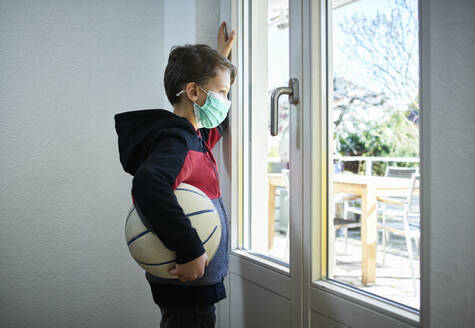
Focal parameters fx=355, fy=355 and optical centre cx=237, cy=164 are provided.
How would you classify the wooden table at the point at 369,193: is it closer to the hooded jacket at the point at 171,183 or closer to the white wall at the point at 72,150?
the hooded jacket at the point at 171,183

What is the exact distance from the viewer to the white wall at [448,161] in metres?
0.73

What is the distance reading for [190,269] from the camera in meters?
0.98

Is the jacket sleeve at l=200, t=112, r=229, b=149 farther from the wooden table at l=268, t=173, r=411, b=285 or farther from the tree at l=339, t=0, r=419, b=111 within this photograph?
the tree at l=339, t=0, r=419, b=111

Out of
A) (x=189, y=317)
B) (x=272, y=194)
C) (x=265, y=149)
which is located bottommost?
(x=189, y=317)

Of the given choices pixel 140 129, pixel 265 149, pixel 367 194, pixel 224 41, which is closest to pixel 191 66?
pixel 140 129

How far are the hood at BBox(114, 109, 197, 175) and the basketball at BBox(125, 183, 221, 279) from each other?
0.17m

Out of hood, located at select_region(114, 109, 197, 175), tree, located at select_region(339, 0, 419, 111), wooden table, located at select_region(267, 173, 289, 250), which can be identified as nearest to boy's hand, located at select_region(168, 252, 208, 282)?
hood, located at select_region(114, 109, 197, 175)

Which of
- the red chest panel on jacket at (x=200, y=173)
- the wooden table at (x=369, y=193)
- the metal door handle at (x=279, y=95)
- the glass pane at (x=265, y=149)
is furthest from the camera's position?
the glass pane at (x=265, y=149)

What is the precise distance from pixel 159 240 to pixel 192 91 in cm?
53

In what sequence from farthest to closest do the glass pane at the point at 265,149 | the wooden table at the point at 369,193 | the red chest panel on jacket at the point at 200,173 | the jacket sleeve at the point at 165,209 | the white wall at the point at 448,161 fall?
the glass pane at the point at 265,149
the wooden table at the point at 369,193
the red chest panel on jacket at the point at 200,173
the jacket sleeve at the point at 165,209
the white wall at the point at 448,161

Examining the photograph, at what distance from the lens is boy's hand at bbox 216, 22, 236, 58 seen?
1.55m

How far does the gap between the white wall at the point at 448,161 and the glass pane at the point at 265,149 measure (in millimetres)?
691

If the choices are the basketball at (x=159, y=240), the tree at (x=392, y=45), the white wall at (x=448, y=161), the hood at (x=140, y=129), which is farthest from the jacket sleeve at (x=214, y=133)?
the white wall at (x=448, y=161)

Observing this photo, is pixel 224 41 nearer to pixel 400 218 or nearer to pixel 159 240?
pixel 159 240
